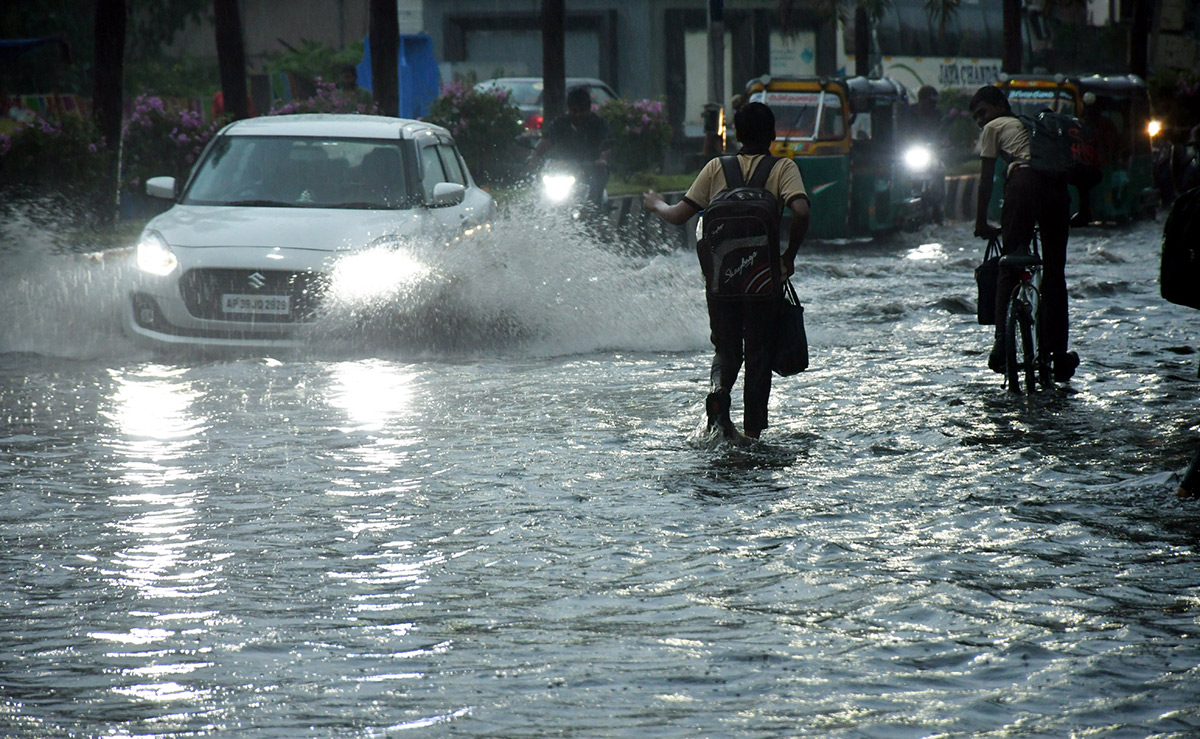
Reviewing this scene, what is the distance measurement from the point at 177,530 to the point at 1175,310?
11375 mm

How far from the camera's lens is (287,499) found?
746 centimetres

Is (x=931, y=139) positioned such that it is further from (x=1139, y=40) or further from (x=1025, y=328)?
(x=1139, y=40)

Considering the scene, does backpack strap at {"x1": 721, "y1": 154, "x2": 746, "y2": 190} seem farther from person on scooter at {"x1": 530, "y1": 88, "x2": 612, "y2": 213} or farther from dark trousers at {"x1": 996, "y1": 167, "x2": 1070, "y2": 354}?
person on scooter at {"x1": 530, "y1": 88, "x2": 612, "y2": 213}

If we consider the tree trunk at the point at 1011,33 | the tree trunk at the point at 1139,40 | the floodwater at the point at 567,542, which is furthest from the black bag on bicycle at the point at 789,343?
the tree trunk at the point at 1139,40

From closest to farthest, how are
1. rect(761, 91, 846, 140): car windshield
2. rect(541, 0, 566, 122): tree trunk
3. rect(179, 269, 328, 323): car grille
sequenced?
rect(179, 269, 328, 323): car grille < rect(761, 91, 846, 140): car windshield < rect(541, 0, 566, 122): tree trunk

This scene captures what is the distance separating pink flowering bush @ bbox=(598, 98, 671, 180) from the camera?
1131 inches

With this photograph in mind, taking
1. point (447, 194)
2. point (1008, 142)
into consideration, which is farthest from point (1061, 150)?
point (447, 194)

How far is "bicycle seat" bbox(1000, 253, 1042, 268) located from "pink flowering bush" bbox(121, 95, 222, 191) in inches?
500

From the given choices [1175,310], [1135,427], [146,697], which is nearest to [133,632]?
[146,697]

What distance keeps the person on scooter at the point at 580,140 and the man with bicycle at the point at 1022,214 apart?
8748 millimetres

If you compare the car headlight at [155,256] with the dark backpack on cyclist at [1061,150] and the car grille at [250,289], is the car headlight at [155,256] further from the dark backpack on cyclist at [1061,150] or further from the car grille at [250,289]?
the dark backpack on cyclist at [1061,150]

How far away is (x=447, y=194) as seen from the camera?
12461 mm

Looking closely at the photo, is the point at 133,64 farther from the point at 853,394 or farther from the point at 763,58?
the point at 853,394

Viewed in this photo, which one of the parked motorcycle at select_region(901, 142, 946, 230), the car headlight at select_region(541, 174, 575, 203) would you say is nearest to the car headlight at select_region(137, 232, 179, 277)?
the car headlight at select_region(541, 174, 575, 203)
